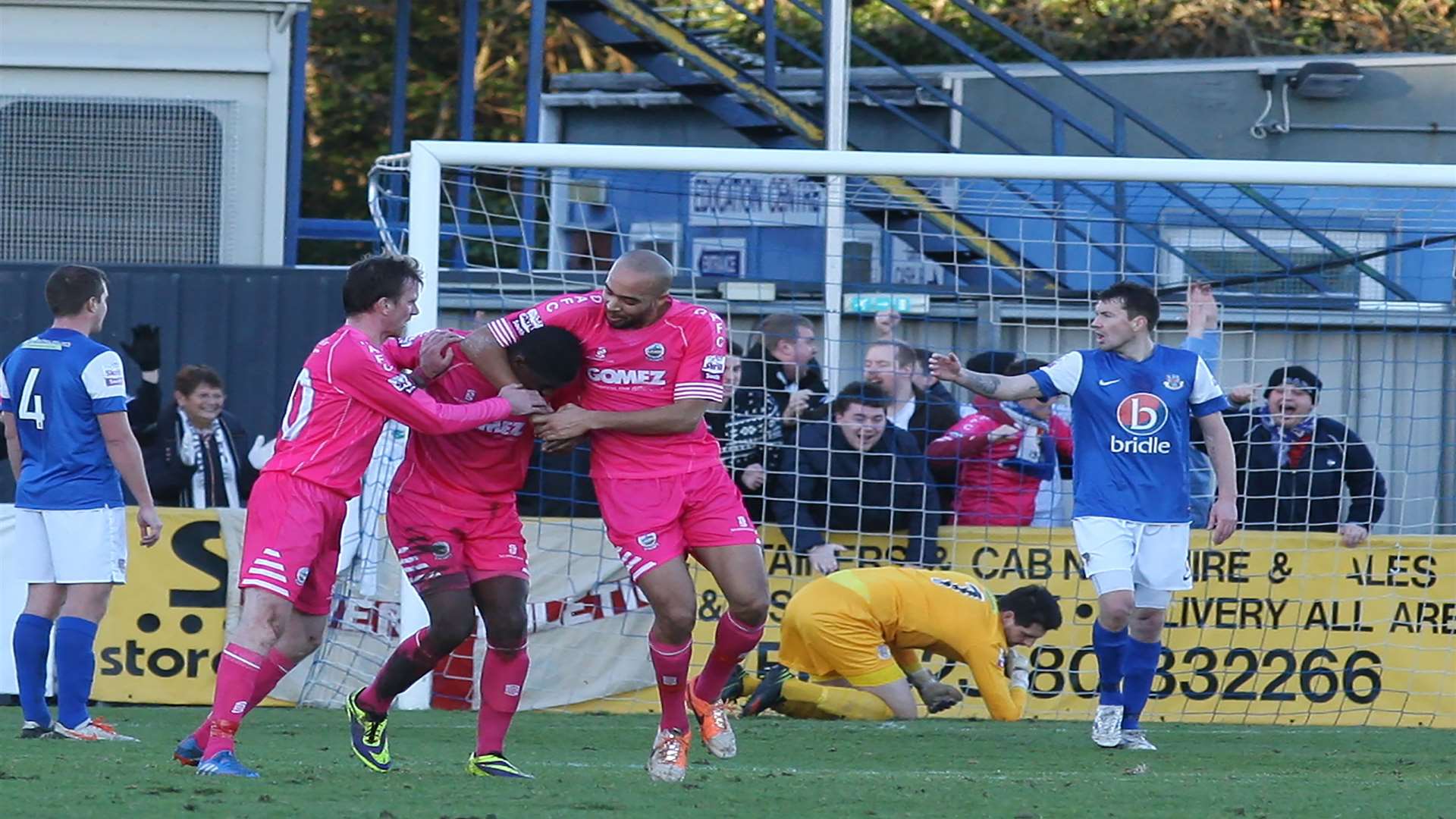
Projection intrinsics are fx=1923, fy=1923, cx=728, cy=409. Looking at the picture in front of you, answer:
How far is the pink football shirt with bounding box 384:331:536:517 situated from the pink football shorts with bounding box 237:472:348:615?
11.8 inches

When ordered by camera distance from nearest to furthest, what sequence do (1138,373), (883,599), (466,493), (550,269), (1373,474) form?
(466,493) → (1138,373) → (883,599) → (1373,474) → (550,269)

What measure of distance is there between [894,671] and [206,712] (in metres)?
3.28

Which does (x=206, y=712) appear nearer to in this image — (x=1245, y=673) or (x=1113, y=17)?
(x=1245, y=673)

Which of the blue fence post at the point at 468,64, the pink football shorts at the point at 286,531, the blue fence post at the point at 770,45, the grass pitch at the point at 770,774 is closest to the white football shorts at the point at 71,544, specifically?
the grass pitch at the point at 770,774

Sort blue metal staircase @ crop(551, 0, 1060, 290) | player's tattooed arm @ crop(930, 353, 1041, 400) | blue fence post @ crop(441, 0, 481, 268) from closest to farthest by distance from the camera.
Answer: player's tattooed arm @ crop(930, 353, 1041, 400) → blue metal staircase @ crop(551, 0, 1060, 290) → blue fence post @ crop(441, 0, 481, 268)

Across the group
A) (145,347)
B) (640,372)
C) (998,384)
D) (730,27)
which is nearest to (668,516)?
(640,372)

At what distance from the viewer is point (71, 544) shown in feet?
24.3

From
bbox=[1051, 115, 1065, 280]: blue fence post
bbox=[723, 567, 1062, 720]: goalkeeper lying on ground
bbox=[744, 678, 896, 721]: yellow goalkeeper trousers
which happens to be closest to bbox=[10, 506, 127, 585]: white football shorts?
bbox=[723, 567, 1062, 720]: goalkeeper lying on ground

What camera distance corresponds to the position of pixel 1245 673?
9.86 meters

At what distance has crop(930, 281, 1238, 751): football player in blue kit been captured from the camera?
7.80 metres

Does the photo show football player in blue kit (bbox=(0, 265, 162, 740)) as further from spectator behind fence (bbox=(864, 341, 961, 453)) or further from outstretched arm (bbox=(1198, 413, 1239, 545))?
outstretched arm (bbox=(1198, 413, 1239, 545))

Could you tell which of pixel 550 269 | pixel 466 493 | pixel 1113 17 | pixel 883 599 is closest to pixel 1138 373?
pixel 883 599

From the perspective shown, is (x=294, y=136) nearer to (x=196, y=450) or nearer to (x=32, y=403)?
(x=196, y=450)

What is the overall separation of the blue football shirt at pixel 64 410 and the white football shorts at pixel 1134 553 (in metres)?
3.87
